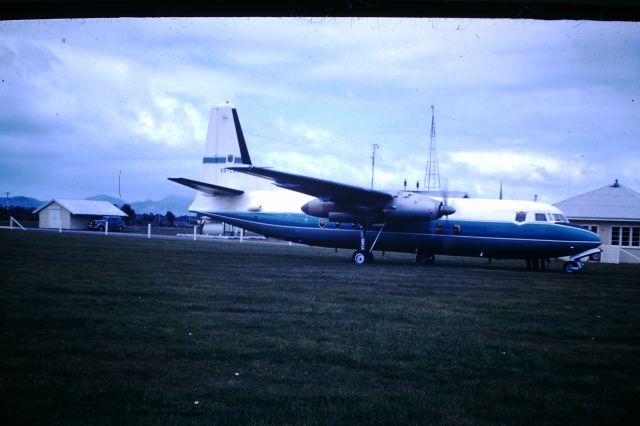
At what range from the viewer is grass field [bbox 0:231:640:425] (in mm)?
4539

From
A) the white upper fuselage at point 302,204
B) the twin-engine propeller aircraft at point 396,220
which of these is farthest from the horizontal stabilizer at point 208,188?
the white upper fuselage at point 302,204

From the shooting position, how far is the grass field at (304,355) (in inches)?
179

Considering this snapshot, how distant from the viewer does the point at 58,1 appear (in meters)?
2.70

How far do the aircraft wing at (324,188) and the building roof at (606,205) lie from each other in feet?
58.8

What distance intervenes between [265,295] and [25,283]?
201 inches

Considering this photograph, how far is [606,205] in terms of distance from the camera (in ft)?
110

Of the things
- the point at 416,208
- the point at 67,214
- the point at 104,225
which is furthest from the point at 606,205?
the point at 67,214

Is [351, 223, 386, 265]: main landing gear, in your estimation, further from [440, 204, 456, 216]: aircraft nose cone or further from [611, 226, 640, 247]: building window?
[611, 226, 640, 247]: building window

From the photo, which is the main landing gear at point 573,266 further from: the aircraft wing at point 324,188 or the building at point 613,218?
the building at point 613,218

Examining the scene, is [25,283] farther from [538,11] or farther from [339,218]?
[339,218]

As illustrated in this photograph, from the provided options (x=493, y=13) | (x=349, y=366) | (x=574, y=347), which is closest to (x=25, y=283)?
(x=349, y=366)

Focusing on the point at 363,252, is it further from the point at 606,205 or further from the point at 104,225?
the point at 104,225

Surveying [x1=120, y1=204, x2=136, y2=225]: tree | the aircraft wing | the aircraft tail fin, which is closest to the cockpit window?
the aircraft wing

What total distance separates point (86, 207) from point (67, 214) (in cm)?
376
